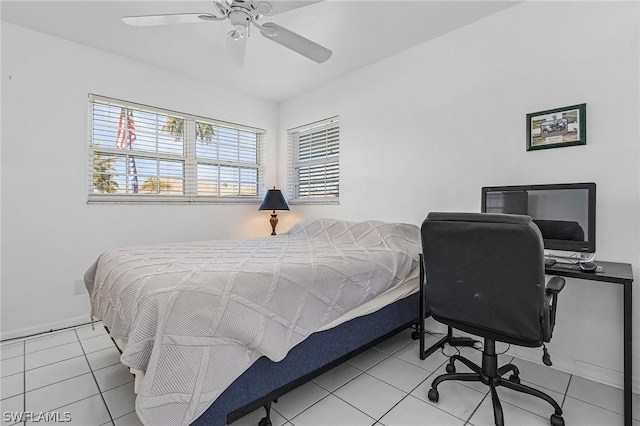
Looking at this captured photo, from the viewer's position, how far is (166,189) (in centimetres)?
350

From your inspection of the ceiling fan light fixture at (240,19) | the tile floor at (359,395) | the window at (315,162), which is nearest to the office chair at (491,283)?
the tile floor at (359,395)

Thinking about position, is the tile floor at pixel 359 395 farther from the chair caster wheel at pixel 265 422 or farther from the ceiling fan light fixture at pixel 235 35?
the ceiling fan light fixture at pixel 235 35

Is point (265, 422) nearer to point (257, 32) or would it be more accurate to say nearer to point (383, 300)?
point (383, 300)

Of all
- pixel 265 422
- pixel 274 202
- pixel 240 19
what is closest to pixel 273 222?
pixel 274 202

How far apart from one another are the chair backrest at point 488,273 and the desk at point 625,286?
440mm

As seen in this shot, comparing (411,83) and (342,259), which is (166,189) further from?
(411,83)

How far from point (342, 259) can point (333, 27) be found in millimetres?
1952

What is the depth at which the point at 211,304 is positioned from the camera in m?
1.25

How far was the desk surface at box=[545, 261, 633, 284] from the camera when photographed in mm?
1507

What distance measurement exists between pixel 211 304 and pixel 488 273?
4.14 ft

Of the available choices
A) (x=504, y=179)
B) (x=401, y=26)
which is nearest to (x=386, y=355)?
(x=504, y=179)

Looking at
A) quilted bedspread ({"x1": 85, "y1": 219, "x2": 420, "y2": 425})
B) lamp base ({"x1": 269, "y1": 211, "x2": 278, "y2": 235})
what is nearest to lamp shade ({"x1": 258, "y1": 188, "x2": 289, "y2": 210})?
lamp base ({"x1": 269, "y1": 211, "x2": 278, "y2": 235})
